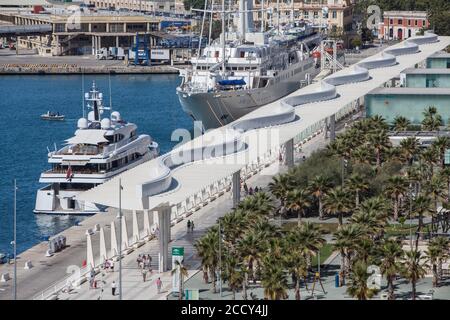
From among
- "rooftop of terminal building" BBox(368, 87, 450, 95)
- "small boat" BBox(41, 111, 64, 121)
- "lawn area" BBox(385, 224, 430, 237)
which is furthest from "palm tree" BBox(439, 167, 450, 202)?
"small boat" BBox(41, 111, 64, 121)

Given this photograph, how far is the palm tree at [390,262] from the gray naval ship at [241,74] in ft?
154

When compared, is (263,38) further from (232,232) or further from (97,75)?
(232,232)

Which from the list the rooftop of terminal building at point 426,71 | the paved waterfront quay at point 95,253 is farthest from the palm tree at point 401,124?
the rooftop of terminal building at point 426,71

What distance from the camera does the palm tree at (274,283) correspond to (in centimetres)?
3256

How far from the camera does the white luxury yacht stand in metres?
55.4

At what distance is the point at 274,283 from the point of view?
107 feet

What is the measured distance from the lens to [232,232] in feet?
124

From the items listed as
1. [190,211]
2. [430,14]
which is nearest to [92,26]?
[430,14]

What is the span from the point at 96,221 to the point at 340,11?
3520 inches

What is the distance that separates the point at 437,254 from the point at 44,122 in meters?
55.0

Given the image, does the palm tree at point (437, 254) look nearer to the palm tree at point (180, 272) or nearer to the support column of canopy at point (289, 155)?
the palm tree at point (180, 272)

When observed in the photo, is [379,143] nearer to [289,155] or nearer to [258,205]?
[289,155]

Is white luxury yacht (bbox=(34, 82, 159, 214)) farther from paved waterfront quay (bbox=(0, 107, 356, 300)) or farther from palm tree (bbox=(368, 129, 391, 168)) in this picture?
palm tree (bbox=(368, 129, 391, 168))

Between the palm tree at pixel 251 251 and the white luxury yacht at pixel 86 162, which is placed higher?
the palm tree at pixel 251 251
